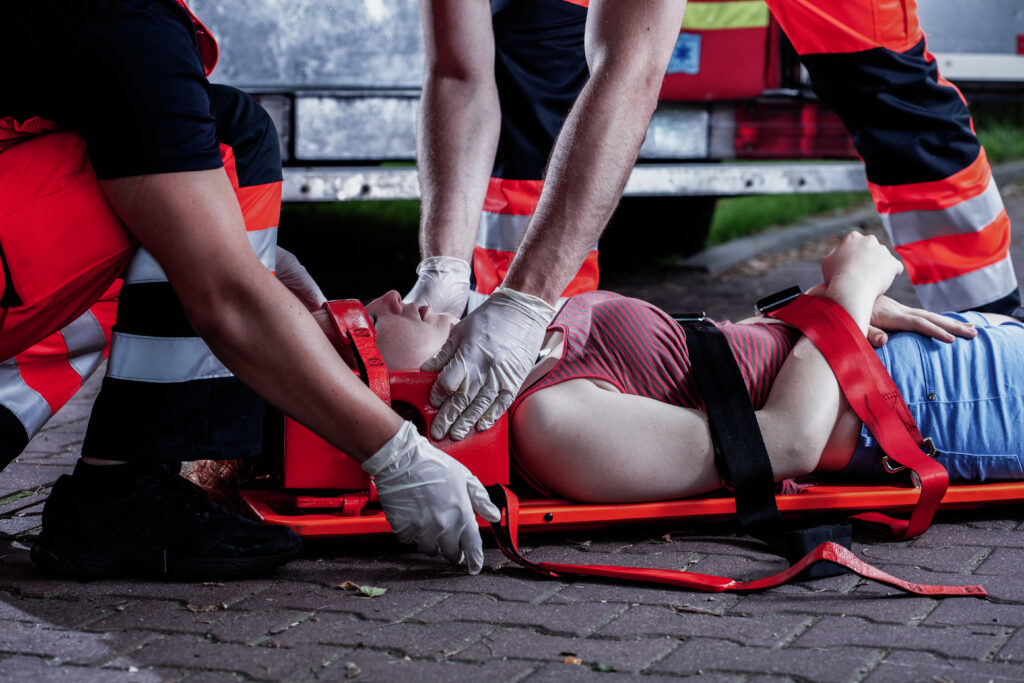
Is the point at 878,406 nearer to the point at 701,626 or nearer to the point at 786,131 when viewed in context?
the point at 701,626

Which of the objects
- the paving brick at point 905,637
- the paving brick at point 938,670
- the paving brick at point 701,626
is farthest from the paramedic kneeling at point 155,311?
the paving brick at point 938,670

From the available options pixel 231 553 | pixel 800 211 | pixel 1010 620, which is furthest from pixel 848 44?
pixel 800 211

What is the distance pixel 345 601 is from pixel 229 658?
268 mm

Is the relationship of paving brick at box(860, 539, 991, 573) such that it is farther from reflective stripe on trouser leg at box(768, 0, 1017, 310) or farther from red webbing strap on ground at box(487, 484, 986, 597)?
reflective stripe on trouser leg at box(768, 0, 1017, 310)

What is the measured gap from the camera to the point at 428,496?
6.39ft

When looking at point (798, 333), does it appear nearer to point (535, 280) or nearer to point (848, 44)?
point (535, 280)

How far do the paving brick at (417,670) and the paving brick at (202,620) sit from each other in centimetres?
18

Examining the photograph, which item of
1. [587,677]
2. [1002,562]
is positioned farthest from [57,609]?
[1002,562]

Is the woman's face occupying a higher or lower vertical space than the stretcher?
higher

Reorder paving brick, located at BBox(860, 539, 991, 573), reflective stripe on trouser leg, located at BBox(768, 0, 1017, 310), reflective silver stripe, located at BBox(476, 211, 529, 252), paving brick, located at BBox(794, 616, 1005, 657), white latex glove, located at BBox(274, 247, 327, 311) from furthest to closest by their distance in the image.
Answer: reflective silver stripe, located at BBox(476, 211, 529, 252) → reflective stripe on trouser leg, located at BBox(768, 0, 1017, 310) → white latex glove, located at BBox(274, 247, 327, 311) → paving brick, located at BBox(860, 539, 991, 573) → paving brick, located at BBox(794, 616, 1005, 657)

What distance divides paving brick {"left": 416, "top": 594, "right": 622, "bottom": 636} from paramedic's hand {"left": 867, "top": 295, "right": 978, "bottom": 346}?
0.87 meters

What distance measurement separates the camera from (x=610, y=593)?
1.92 m

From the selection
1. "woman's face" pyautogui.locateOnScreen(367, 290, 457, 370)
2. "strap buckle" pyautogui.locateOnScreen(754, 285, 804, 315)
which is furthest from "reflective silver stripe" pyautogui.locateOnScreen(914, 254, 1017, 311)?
"woman's face" pyautogui.locateOnScreen(367, 290, 457, 370)

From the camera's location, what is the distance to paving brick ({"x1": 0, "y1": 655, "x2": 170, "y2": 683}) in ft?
5.25
